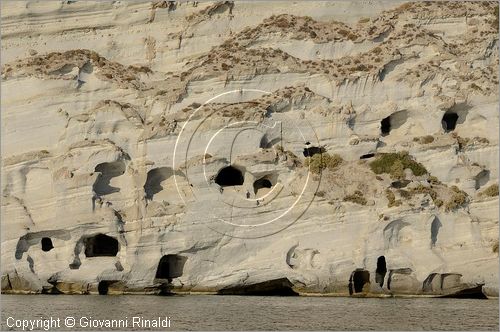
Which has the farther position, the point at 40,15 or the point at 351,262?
the point at 40,15

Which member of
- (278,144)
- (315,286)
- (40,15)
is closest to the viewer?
(315,286)

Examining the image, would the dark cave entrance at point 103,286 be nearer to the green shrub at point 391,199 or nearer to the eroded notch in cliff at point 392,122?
the green shrub at point 391,199

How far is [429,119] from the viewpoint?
151ft

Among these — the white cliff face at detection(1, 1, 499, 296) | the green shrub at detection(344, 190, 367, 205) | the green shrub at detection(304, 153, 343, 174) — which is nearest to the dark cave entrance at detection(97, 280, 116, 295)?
the white cliff face at detection(1, 1, 499, 296)

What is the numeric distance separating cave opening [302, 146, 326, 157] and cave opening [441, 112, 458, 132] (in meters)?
5.37

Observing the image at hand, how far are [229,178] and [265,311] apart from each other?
10.8 metres

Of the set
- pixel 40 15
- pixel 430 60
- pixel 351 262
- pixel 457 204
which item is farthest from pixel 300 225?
pixel 40 15

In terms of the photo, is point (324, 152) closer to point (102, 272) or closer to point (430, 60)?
point (430, 60)

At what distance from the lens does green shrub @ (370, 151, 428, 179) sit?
1740 inches

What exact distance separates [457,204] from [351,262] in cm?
447

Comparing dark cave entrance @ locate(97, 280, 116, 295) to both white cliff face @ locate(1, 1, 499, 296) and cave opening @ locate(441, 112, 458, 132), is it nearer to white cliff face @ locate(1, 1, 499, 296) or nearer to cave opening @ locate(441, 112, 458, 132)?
white cliff face @ locate(1, 1, 499, 296)

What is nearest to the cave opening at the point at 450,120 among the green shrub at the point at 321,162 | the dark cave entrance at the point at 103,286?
the green shrub at the point at 321,162

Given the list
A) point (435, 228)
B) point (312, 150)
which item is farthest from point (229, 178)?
point (435, 228)

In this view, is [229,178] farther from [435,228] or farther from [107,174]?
[435,228]
